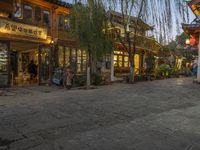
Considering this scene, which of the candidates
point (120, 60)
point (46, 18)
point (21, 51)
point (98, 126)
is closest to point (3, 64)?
point (46, 18)

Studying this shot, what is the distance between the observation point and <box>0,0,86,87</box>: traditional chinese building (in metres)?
13.9

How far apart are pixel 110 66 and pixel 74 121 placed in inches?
554

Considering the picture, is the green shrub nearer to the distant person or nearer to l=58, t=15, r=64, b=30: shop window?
l=58, t=15, r=64, b=30: shop window

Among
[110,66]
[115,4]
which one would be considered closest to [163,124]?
[115,4]

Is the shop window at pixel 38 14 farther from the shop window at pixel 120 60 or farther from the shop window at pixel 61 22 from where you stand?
the shop window at pixel 120 60

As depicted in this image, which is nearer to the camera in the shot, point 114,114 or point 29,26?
point 114,114

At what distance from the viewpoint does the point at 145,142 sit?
5.00 meters

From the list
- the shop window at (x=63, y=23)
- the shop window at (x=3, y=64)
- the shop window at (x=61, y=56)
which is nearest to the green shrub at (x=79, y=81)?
the shop window at (x=61, y=56)

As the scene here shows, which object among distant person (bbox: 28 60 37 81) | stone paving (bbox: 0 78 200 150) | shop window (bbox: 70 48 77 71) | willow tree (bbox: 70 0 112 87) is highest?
willow tree (bbox: 70 0 112 87)

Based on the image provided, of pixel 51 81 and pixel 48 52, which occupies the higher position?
pixel 48 52

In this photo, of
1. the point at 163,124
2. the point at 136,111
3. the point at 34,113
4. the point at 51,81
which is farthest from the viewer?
the point at 51,81

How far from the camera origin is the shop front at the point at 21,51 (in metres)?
13.7

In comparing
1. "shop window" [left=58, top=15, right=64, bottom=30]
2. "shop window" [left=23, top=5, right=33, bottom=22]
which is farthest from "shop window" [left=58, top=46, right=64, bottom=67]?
"shop window" [left=23, top=5, right=33, bottom=22]

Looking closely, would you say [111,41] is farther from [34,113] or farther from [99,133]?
[99,133]
